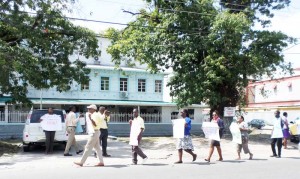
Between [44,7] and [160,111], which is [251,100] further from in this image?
[44,7]

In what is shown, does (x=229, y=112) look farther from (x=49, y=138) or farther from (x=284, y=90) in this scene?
(x=284, y=90)

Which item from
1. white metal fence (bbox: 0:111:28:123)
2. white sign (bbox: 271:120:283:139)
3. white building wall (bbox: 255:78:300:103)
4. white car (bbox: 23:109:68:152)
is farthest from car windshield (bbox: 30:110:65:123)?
white building wall (bbox: 255:78:300:103)

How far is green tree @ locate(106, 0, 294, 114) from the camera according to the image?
69.4 ft

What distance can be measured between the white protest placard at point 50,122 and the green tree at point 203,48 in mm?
8464

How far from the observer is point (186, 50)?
22094 mm

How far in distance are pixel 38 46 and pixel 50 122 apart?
4.86 meters

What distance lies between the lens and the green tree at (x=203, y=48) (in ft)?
69.4

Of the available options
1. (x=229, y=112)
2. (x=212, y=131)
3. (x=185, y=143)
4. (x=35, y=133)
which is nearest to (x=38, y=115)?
(x=35, y=133)

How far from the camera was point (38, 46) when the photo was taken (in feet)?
59.5

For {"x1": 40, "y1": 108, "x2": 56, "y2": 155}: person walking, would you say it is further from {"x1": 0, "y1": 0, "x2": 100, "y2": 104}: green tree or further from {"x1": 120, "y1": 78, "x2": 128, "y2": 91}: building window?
{"x1": 120, "y1": 78, "x2": 128, "y2": 91}: building window

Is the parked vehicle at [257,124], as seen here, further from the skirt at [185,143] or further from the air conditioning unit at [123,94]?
the skirt at [185,143]

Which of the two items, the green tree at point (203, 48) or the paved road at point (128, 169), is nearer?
the paved road at point (128, 169)

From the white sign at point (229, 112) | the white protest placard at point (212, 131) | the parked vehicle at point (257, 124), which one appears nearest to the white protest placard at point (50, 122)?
the white protest placard at point (212, 131)

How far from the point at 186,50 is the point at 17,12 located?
9.44 meters
